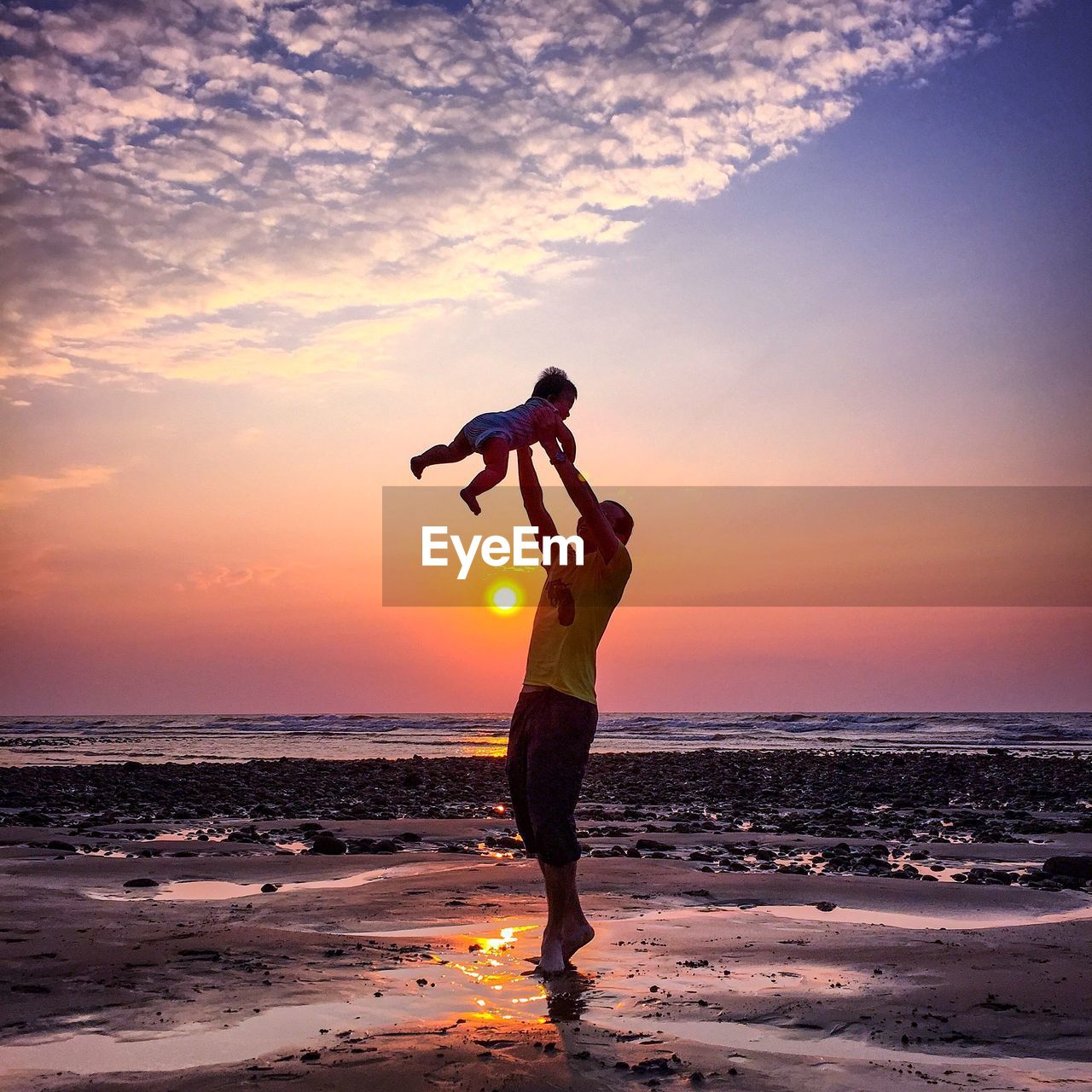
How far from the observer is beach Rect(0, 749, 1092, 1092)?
12.2 ft

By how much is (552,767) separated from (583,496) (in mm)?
1458

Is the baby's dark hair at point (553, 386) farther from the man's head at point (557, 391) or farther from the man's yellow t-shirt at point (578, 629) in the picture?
the man's yellow t-shirt at point (578, 629)

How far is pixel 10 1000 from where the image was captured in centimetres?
442

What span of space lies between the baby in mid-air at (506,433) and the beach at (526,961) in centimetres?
238

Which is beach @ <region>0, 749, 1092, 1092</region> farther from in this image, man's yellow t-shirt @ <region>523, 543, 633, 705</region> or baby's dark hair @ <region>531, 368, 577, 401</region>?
baby's dark hair @ <region>531, 368, 577, 401</region>

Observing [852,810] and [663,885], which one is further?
[852,810]

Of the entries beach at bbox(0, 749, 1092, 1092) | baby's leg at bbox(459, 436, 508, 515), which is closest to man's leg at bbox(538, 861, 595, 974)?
beach at bbox(0, 749, 1092, 1092)

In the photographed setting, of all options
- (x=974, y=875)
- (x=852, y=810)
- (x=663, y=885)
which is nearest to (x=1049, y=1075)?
(x=663, y=885)

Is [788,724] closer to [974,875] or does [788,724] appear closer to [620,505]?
[974,875]

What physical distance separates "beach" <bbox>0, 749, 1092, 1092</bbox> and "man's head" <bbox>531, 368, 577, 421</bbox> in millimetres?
2999

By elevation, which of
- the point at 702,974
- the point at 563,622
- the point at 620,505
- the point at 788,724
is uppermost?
the point at 620,505

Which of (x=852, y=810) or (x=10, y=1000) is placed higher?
(x=10, y=1000)

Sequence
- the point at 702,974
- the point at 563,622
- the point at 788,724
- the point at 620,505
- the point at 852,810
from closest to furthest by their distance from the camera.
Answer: the point at 702,974
the point at 563,622
the point at 620,505
the point at 852,810
the point at 788,724

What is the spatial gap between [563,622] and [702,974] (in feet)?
6.19
